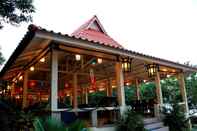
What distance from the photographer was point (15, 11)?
6.68 metres

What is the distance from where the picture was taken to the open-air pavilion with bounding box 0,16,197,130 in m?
6.00

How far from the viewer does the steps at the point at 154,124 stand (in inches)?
319

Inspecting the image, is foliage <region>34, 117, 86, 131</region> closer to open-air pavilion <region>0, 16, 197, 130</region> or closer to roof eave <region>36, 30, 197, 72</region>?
open-air pavilion <region>0, 16, 197, 130</region>

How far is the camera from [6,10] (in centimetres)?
637

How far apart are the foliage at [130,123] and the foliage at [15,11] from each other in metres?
4.60

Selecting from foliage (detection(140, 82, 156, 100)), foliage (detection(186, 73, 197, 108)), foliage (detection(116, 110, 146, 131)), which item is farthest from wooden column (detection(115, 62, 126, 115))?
foliage (detection(140, 82, 156, 100))

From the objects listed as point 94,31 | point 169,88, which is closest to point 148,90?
point 169,88

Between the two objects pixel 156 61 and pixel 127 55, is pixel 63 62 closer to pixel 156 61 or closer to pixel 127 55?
pixel 127 55

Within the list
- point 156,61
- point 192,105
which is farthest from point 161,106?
point 192,105

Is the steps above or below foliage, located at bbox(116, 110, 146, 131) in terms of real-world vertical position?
below

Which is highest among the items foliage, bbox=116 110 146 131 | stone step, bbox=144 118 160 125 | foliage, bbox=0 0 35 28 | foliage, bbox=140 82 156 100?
foliage, bbox=0 0 35 28

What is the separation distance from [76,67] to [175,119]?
15.8ft

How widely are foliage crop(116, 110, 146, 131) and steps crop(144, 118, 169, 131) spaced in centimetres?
130

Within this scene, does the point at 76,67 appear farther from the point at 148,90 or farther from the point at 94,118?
the point at 148,90
